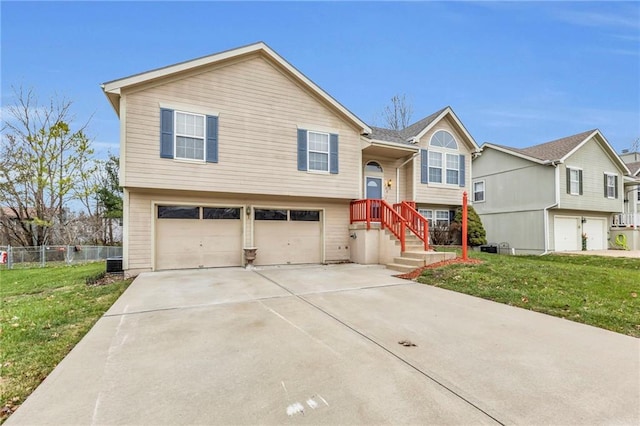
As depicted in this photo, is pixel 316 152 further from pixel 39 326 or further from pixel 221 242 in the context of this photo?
pixel 39 326

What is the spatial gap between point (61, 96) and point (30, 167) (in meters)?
4.51

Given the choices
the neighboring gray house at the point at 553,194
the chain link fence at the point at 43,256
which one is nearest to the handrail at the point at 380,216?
the neighboring gray house at the point at 553,194

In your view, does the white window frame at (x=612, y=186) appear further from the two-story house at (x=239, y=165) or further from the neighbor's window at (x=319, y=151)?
the neighbor's window at (x=319, y=151)

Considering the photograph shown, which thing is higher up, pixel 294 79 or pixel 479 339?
pixel 294 79

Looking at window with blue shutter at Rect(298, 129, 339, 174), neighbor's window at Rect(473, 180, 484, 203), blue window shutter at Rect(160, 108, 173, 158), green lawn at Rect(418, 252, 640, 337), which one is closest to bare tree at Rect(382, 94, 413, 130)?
neighbor's window at Rect(473, 180, 484, 203)

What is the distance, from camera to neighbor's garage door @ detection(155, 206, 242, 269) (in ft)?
31.0

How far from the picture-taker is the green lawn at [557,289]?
4664mm

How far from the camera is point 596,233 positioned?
19.0m

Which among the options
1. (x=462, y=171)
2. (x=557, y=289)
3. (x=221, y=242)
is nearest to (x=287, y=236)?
(x=221, y=242)

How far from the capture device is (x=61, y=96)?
57.5 feet

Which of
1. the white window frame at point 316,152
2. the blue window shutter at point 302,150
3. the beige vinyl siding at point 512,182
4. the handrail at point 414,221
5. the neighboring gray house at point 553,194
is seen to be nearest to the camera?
the handrail at point 414,221

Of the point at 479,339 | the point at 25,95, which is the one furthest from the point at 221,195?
the point at 25,95

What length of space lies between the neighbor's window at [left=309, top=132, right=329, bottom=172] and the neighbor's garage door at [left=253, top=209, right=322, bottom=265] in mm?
1775

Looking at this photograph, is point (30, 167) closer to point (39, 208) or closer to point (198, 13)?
point (39, 208)
